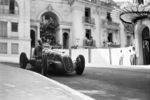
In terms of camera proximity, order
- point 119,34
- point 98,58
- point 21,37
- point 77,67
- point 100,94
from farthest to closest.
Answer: point 119,34 < point 21,37 < point 98,58 < point 77,67 < point 100,94

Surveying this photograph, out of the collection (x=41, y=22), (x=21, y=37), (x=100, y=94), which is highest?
(x=41, y=22)

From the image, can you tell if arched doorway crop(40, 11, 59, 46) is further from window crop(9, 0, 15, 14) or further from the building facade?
window crop(9, 0, 15, 14)

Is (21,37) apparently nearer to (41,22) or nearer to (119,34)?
(41,22)

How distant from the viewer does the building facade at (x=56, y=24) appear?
3231 centimetres

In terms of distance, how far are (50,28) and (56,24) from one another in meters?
1.21

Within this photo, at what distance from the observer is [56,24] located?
3712 cm

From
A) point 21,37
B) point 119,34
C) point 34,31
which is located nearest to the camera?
point 21,37

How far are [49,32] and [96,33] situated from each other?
761 centimetres

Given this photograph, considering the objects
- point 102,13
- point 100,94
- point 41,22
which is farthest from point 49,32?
point 100,94

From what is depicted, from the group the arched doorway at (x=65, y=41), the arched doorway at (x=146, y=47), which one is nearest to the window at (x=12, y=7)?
the arched doorway at (x=65, y=41)

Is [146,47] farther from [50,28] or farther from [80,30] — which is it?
[50,28]

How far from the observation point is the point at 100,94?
6133 millimetres

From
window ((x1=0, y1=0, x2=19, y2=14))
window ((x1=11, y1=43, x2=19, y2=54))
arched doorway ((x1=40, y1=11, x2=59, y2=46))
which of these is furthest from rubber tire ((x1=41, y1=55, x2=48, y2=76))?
arched doorway ((x1=40, y1=11, x2=59, y2=46))

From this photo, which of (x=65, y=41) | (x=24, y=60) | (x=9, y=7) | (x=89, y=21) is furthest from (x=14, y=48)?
(x=24, y=60)
